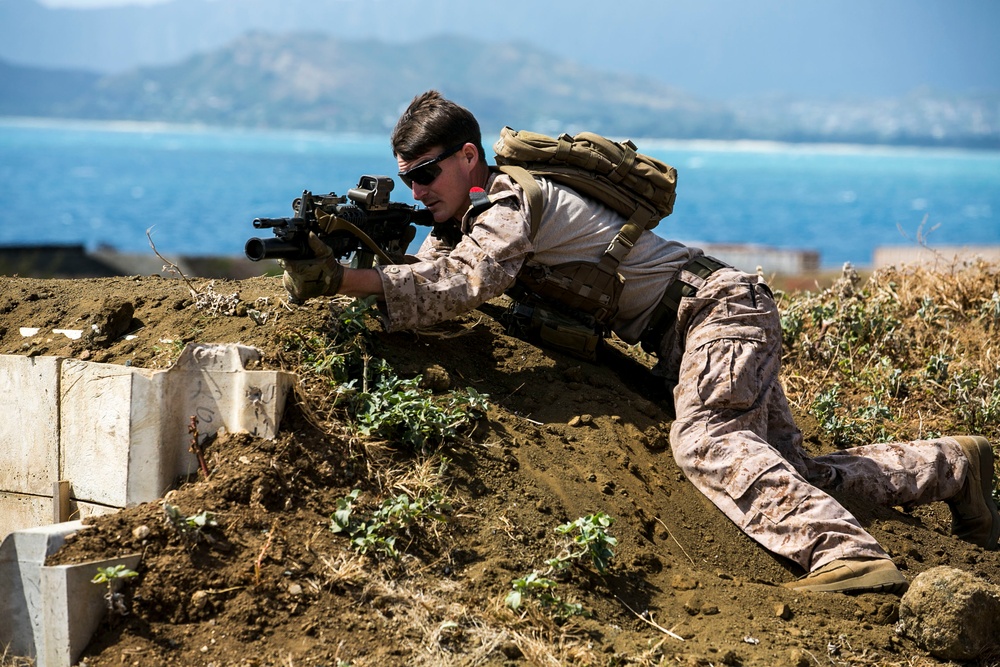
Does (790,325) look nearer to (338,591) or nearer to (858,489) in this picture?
(858,489)

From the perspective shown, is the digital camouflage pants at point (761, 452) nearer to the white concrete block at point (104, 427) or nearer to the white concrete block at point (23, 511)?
the white concrete block at point (104, 427)

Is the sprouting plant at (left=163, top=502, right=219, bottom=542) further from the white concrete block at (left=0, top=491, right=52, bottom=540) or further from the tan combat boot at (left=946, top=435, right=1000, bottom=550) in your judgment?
the tan combat boot at (left=946, top=435, right=1000, bottom=550)

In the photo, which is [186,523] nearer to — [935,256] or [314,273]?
[314,273]

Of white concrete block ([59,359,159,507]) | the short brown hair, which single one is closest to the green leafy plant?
white concrete block ([59,359,159,507])

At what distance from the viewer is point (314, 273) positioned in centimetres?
408

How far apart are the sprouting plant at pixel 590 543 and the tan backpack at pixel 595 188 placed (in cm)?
137

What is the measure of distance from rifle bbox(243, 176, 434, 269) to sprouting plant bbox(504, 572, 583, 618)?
154cm

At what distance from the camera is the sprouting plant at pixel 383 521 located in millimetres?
3781

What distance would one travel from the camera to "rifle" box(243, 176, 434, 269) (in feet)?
13.0

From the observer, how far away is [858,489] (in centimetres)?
498

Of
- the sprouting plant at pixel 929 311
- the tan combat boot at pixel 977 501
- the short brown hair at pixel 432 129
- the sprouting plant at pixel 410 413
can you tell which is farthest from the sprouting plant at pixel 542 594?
the sprouting plant at pixel 929 311

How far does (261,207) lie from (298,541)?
68672mm

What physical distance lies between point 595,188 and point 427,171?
818mm

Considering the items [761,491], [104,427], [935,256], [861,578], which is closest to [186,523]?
[104,427]
